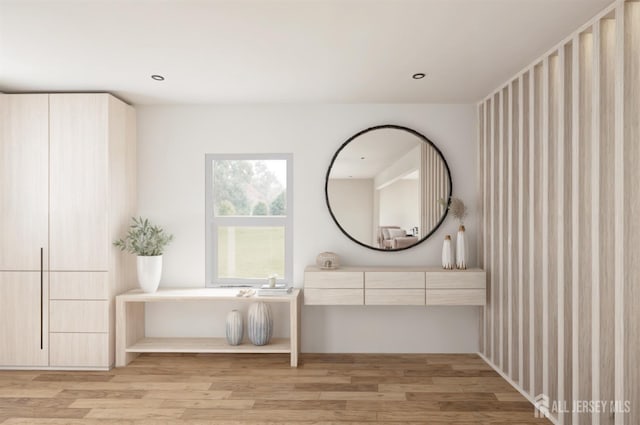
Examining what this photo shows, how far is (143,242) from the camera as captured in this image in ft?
13.6

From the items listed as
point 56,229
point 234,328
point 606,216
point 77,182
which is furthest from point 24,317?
point 606,216

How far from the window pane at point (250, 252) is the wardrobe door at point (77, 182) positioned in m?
1.09

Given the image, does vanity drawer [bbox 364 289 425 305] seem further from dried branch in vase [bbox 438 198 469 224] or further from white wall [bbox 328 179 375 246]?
dried branch in vase [bbox 438 198 469 224]

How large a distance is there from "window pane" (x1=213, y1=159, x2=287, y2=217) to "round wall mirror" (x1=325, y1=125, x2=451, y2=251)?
0.49 metres

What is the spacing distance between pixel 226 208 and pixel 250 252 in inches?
19.5

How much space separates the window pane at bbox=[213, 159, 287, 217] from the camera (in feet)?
14.9

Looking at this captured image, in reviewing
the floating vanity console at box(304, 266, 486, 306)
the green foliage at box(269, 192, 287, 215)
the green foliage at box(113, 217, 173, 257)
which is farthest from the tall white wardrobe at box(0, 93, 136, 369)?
the floating vanity console at box(304, 266, 486, 306)

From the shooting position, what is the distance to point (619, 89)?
89.4 inches

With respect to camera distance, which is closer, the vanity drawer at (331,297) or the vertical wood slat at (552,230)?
the vertical wood slat at (552,230)

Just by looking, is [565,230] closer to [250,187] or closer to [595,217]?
[595,217]

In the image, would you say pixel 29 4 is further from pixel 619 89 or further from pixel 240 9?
pixel 619 89

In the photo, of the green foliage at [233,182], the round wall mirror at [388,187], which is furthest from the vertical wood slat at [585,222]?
the green foliage at [233,182]

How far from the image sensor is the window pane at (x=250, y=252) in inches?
180

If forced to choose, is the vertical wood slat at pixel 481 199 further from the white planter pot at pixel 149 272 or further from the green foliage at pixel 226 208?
the white planter pot at pixel 149 272
